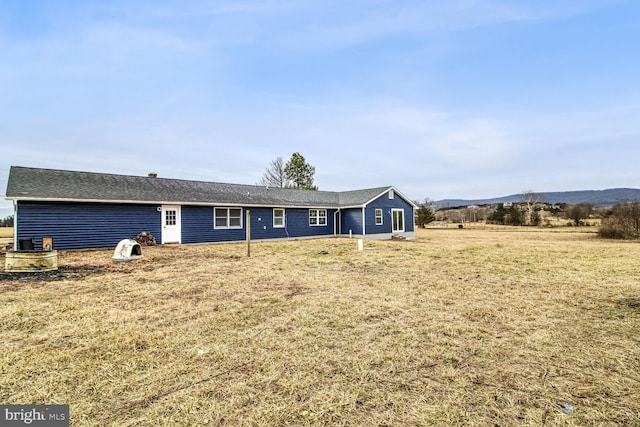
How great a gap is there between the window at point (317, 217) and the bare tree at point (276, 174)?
64.4 ft

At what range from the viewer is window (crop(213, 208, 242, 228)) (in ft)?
62.1

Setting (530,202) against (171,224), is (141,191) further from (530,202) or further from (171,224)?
(530,202)

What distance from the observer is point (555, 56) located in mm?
13938

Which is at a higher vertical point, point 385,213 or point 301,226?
point 385,213

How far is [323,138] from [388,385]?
84.0 ft

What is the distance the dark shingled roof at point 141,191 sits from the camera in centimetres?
1398

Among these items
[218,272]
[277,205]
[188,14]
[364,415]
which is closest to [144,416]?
[364,415]

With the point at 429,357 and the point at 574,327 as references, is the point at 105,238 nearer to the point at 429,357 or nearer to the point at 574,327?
the point at 429,357

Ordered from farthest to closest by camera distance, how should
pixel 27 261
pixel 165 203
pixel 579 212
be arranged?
pixel 579 212 < pixel 165 203 < pixel 27 261

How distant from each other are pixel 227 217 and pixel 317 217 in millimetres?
7220

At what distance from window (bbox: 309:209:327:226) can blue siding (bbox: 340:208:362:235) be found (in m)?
1.58

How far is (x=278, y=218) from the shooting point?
2158 cm

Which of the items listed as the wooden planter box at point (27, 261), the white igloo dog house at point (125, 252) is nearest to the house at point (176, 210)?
the white igloo dog house at point (125, 252)

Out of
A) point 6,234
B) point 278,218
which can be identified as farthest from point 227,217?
point 6,234
